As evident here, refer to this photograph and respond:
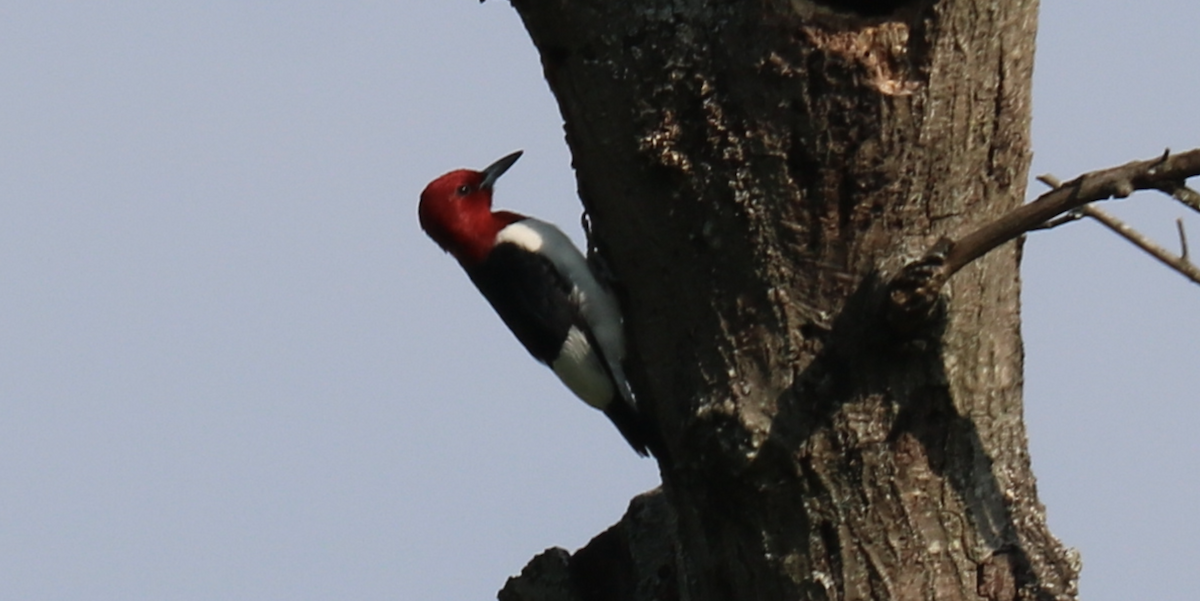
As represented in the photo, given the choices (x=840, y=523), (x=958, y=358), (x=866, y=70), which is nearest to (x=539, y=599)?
(x=840, y=523)

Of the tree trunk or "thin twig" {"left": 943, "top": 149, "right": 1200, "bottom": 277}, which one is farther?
the tree trunk

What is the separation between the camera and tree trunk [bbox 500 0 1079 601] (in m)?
2.86

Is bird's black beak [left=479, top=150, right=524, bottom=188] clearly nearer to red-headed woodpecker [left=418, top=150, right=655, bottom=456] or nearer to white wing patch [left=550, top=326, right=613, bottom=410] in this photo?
red-headed woodpecker [left=418, top=150, right=655, bottom=456]

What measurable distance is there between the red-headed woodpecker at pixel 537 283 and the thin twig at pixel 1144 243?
4.72 ft

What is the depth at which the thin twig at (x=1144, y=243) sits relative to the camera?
8.55 feet

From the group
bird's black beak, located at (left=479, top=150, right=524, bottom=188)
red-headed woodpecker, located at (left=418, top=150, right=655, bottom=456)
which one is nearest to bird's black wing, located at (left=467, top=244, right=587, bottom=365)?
red-headed woodpecker, located at (left=418, top=150, right=655, bottom=456)

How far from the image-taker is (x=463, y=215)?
511 cm

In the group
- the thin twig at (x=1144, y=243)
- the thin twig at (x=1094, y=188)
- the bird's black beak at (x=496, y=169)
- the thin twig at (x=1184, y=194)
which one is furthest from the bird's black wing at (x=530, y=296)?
the thin twig at (x=1184, y=194)

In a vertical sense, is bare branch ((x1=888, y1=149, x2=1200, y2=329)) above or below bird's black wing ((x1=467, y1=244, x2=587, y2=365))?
below

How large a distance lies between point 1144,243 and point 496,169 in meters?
2.94

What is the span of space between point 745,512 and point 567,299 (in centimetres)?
176

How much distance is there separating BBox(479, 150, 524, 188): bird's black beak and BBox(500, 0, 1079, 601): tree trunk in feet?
7.06

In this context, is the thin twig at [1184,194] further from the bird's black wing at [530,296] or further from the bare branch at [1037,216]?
the bird's black wing at [530,296]

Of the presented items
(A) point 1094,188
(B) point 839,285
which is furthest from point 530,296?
(A) point 1094,188
